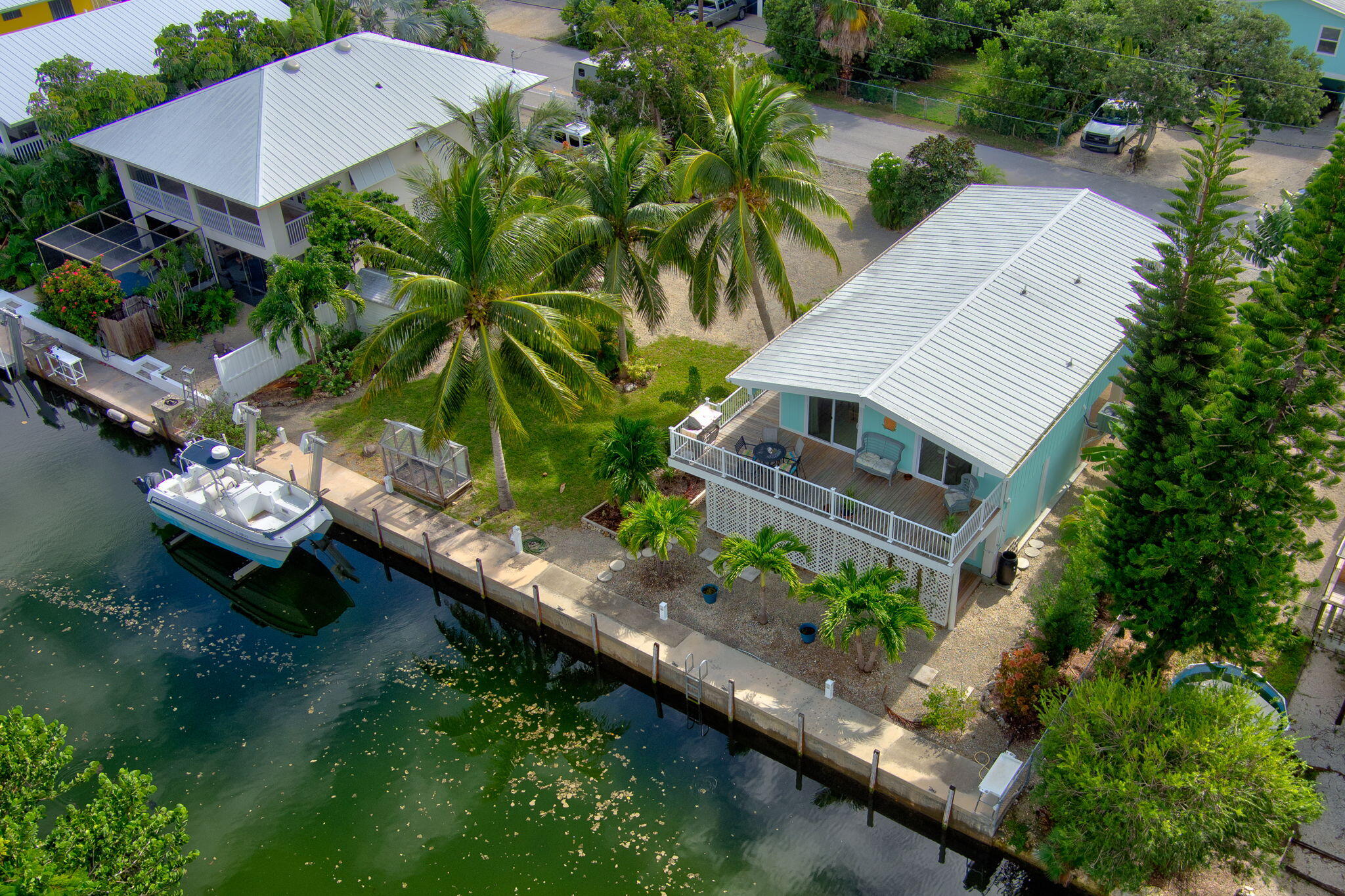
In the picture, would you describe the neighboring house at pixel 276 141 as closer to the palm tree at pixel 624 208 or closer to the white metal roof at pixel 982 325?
the palm tree at pixel 624 208

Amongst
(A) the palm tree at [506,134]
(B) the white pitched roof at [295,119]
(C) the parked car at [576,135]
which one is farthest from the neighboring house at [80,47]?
(A) the palm tree at [506,134]

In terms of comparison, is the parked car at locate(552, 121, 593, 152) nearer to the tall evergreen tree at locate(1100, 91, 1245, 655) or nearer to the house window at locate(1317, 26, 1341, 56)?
the tall evergreen tree at locate(1100, 91, 1245, 655)

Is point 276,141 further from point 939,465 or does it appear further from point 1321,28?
point 1321,28

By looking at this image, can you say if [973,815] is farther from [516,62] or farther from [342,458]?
[516,62]

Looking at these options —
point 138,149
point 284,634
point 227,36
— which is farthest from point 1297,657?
point 227,36

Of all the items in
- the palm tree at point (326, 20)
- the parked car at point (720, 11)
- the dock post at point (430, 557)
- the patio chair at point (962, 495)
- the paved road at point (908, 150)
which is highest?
the palm tree at point (326, 20)

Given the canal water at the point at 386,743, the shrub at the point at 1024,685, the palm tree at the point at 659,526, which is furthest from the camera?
→ the palm tree at the point at 659,526

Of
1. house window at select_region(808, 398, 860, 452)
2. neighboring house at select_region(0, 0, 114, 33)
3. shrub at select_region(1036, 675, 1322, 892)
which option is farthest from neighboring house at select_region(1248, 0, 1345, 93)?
neighboring house at select_region(0, 0, 114, 33)
